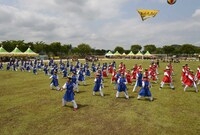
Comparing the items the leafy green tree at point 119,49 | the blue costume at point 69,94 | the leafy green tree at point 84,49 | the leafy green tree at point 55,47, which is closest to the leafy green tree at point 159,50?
the leafy green tree at point 119,49

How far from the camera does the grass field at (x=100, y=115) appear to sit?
1217cm

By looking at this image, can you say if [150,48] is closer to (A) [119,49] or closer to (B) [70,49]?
(A) [119,49]

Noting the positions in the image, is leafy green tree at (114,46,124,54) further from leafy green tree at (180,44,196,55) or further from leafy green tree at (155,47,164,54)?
leafy green tree at (180,44,196,55)

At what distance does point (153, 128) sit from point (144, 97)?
7543 millimetres

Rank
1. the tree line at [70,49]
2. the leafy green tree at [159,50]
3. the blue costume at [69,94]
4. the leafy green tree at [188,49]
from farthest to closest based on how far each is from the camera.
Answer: the leafy green tree at [159,50] → the leafy green tree at [188,49] → the tree line at [70,49] → the blue costume at [69,94]

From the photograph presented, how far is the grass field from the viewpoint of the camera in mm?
12166

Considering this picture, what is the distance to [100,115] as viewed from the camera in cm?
1469

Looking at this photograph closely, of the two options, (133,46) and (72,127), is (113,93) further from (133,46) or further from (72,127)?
(133,46)

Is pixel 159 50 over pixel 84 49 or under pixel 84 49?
under

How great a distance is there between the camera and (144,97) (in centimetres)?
1988

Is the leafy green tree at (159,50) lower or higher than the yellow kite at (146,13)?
lower

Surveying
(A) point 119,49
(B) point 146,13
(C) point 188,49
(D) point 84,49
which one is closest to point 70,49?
(D) point 84,49

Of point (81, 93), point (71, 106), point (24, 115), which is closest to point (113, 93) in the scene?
point (81, 93)

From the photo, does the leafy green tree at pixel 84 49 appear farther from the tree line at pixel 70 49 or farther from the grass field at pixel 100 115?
the grass field at pixel 100 115
